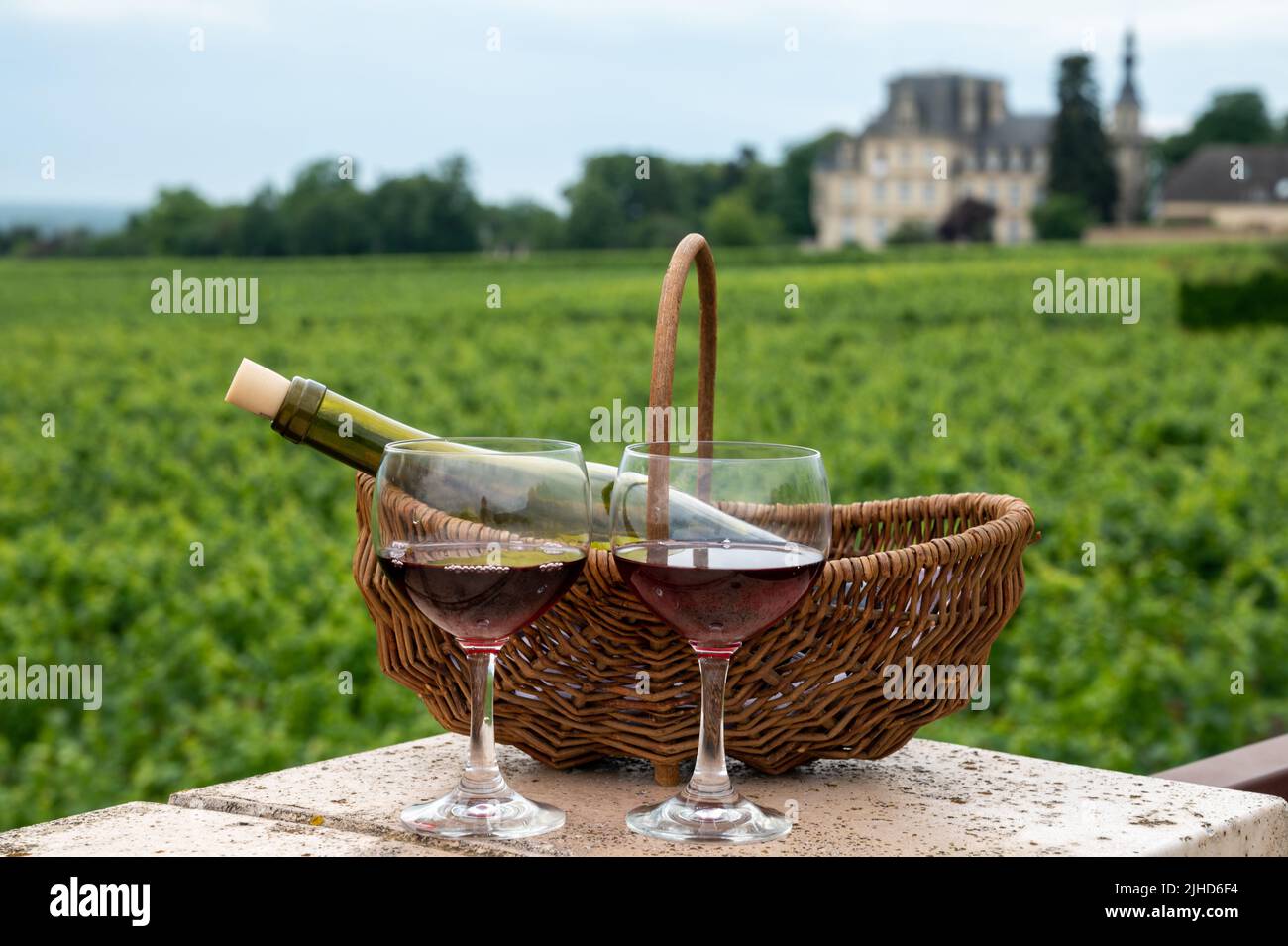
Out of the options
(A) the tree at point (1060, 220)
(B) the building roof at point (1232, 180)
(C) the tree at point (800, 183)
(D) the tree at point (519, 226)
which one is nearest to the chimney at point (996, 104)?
(C) the tree at point (800, 183)

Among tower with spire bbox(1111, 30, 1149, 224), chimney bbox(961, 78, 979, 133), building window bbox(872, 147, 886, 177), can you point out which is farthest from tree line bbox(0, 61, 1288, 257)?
chimney bbox(961, 78, 979, 133)

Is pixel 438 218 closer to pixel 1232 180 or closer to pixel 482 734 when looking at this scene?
pixel 1232 180


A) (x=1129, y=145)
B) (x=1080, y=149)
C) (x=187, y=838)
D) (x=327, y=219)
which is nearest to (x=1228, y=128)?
(x=1129, y=145)

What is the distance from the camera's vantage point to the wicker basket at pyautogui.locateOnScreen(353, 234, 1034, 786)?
156 centimetres

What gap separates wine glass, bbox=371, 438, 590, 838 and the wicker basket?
111 mm

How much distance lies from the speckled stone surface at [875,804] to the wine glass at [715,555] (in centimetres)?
5

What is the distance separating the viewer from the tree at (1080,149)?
72.2 metres

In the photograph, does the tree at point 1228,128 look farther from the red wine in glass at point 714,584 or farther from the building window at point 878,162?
the red wine in glass at point 714,584

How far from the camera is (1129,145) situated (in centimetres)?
7825

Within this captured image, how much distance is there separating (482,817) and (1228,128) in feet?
305

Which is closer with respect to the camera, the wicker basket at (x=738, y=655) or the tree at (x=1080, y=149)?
the wicker basket at (x=738, y=655)

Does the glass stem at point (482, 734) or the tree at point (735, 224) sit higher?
the tree at point (735, 224)

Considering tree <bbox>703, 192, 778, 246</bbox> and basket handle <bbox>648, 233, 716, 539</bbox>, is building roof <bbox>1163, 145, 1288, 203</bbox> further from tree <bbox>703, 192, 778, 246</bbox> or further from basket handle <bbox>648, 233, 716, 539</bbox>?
basket handle <bbox>648, 233, 716, 539</bbox>
